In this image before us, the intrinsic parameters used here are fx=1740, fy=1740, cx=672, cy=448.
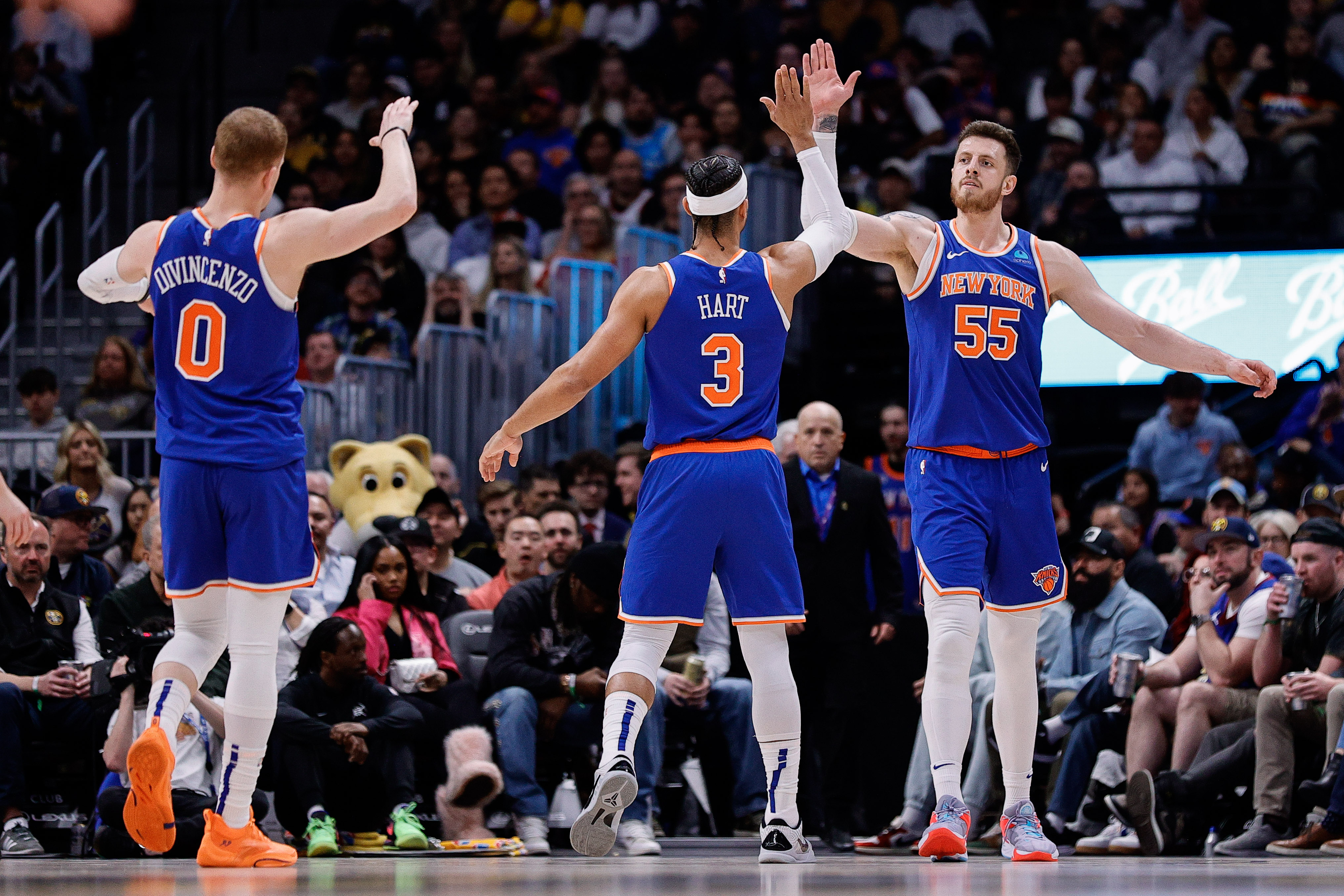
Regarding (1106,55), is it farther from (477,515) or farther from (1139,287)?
(477,515)

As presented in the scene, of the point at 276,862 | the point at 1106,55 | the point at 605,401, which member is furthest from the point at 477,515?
the point at 1106,55

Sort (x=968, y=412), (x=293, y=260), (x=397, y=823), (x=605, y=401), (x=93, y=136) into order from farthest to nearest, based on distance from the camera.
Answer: (x=93, y=136) → (x=605, y=401) → (x=397, y=823) → (x=968, y=412) → (x=293, y=260)

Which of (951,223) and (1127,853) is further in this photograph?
(1127,853)

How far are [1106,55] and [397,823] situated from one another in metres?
9.50

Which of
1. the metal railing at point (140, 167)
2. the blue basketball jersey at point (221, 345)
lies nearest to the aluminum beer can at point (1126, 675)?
the blue basketball jersey at point (221, 345)

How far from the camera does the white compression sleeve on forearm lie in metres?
6.58

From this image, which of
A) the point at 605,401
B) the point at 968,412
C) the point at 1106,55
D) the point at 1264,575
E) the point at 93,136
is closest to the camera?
the point at 968,412

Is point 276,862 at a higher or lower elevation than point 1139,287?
lower

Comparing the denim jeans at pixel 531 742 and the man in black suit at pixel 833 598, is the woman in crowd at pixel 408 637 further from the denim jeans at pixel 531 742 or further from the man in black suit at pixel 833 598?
the man in black suit at pixel 833 598

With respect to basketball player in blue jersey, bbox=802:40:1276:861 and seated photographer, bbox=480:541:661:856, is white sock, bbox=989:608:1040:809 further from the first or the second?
seated photographer, bbox=480:541:661:856

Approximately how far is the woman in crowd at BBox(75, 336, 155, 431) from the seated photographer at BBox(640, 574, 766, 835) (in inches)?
181

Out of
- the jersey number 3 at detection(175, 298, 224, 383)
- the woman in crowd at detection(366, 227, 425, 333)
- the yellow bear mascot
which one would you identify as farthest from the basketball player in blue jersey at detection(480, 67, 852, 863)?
the woman in crowd at detection(366, 227, 425, 333)

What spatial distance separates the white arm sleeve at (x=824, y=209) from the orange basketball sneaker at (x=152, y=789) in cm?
284

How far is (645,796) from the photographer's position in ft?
28.5
